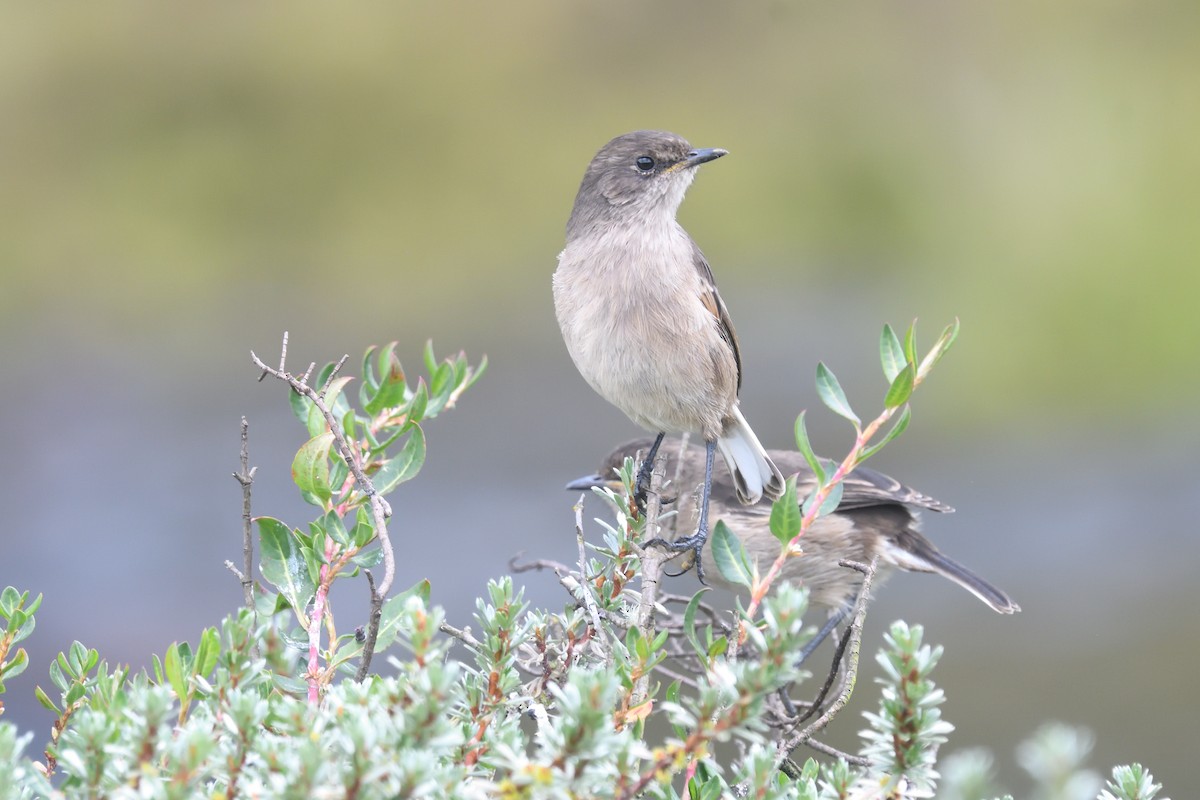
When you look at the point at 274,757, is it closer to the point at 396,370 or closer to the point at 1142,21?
the point at 396,370

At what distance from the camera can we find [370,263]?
33.3ft

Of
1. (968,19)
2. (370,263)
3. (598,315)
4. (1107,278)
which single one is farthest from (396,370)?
(968,19)

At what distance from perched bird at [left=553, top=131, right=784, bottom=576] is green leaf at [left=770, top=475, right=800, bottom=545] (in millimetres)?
1744

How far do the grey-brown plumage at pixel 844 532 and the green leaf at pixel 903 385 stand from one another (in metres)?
3.46

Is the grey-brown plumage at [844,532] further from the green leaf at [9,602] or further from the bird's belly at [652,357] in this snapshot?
the green leaf at [9,602]

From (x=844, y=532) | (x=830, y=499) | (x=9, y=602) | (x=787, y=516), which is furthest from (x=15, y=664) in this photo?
(x=844, y=532)

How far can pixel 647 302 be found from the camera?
4234 mm

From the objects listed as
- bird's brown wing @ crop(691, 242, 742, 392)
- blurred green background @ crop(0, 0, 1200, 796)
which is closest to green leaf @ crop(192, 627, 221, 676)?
bird's brown wing @ crop(691, 242, 742, 392)

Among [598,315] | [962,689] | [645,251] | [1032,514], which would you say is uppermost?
[1032,514]

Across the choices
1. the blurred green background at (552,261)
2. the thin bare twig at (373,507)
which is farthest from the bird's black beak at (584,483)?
the blurred green background at (552,261)

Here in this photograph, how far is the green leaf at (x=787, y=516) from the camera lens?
2248 millimetres

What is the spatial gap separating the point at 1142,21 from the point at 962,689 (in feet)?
22.3

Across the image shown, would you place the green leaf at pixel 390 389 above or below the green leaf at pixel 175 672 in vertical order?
above

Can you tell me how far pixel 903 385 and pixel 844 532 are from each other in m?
3.81
